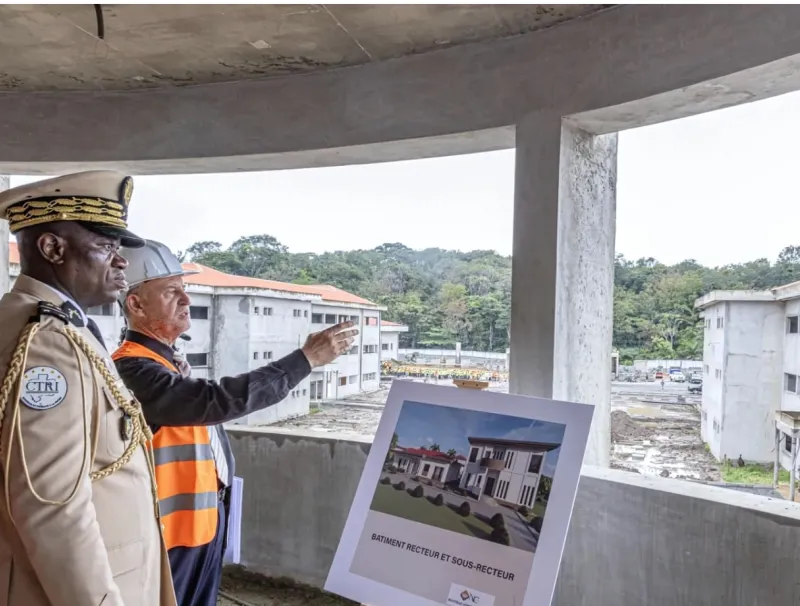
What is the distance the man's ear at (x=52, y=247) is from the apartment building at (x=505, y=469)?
1.16m

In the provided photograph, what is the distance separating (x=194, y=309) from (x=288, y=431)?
0.88 m

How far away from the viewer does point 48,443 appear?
1073mm

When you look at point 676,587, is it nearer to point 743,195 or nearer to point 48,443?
point 743,195

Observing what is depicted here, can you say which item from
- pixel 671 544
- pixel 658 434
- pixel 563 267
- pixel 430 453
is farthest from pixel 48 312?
pixel 658 434

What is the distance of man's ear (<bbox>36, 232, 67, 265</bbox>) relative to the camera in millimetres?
1249

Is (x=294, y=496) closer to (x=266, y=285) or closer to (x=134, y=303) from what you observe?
(x=266, y=285)

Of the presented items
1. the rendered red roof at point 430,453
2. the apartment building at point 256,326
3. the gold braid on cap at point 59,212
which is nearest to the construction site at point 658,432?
the rendered red roof at point 430,453

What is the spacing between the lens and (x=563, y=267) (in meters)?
2.29

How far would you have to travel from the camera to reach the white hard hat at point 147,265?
188 cm

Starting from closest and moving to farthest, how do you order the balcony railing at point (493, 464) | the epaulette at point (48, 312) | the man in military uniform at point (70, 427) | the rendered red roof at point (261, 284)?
1. the man in military uniform at point (70, 427)
2. the epaulette at point (48, 312)
3. the balcony railing at point (493, 464)
4. the rendered red roof at point (261, 284)

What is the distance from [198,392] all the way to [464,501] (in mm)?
807

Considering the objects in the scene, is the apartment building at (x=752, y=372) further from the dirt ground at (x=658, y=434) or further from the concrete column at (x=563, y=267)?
the concrete column at (x=563, y=267)

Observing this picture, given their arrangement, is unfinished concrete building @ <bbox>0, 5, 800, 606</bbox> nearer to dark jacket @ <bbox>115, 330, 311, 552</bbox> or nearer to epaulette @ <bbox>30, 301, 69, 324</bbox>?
dark jacket @ <bbox>115, 330, 311, 552</bbox>

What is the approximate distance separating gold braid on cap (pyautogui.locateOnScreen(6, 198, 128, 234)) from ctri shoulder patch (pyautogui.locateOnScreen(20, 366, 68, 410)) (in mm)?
332
